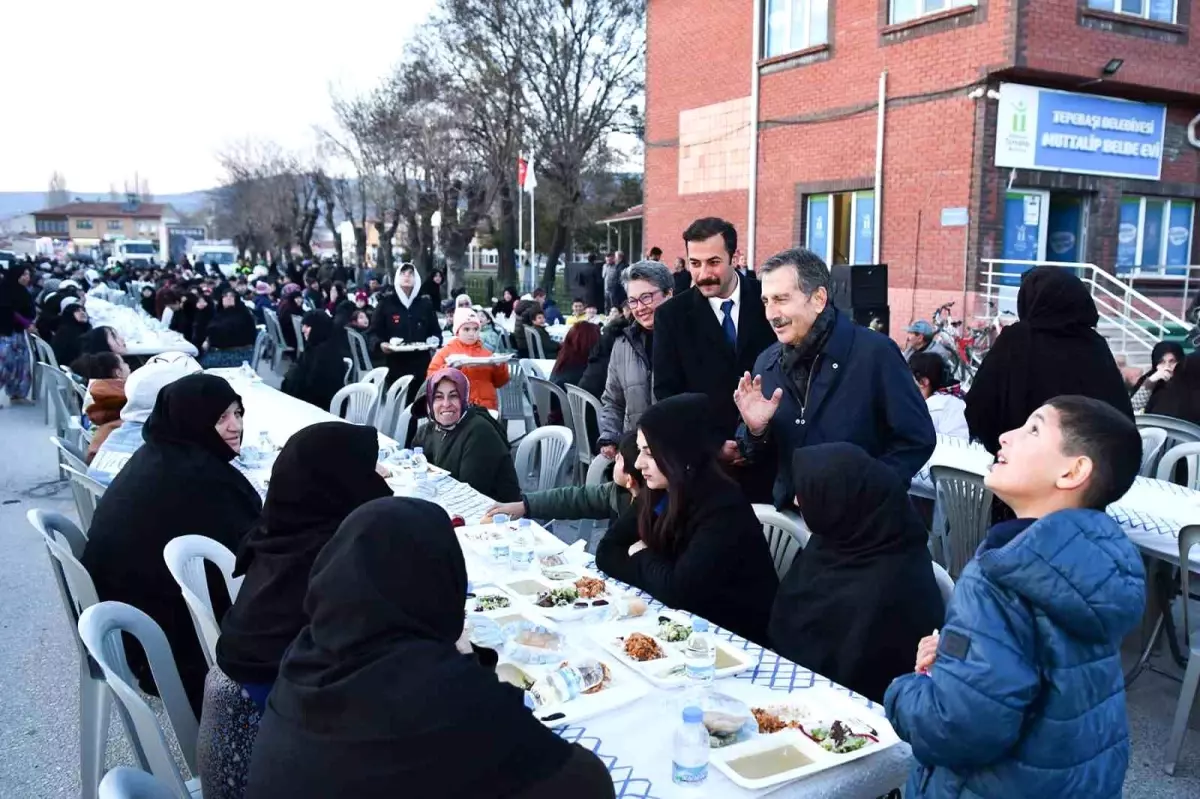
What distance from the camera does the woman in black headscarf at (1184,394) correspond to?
5695mm

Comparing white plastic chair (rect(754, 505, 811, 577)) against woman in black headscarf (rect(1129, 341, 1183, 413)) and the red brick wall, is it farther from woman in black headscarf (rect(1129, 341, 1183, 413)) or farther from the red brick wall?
the red brick wall

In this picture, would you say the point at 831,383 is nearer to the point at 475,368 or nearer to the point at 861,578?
the point at 861,578

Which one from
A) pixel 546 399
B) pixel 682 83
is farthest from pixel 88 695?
pixel 682 83

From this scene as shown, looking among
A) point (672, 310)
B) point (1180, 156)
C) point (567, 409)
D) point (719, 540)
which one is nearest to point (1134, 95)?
point (1180, 156)

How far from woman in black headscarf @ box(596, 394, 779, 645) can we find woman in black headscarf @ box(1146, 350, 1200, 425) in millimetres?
4010

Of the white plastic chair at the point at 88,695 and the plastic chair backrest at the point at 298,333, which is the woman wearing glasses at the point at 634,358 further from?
the plastic chair backrest at the point at 298,333

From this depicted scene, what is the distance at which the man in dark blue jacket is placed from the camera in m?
3.21

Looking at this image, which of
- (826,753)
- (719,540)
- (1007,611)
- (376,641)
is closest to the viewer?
(376,641)

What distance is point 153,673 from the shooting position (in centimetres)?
262

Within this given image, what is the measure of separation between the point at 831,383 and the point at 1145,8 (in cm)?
1381

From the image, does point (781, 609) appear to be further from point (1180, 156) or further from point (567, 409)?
point (1180, 156)

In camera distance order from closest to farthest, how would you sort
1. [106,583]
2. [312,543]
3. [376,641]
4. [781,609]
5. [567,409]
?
[376,641] < [312,543] < [781,609] < [106,583] < [567,409]

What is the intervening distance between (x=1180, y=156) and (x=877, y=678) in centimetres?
1542

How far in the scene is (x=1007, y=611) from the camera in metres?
1.70
